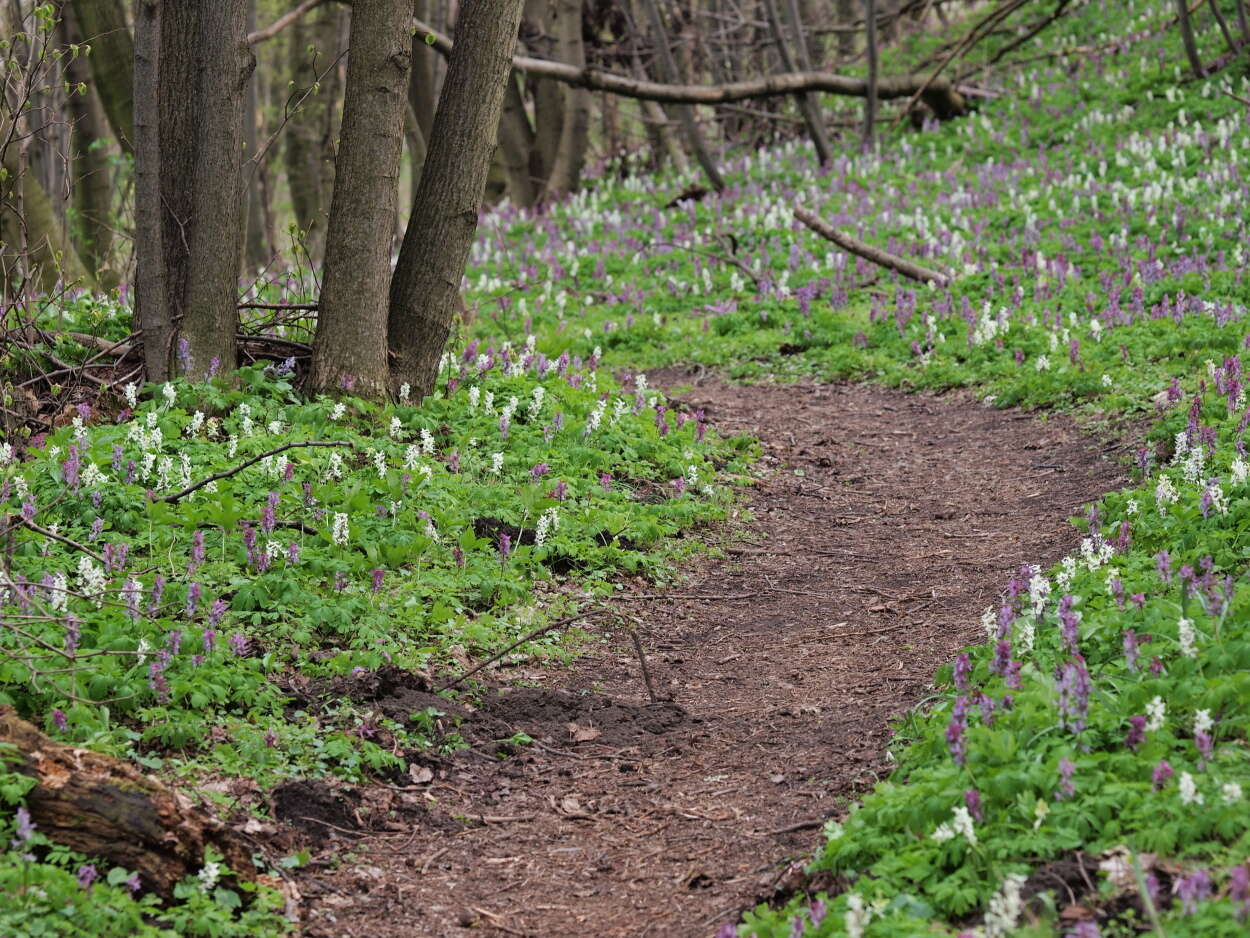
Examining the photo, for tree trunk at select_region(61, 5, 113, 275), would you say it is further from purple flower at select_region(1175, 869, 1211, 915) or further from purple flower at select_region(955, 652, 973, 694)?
purple flower at select_region(1175, 869, 1211, 915)

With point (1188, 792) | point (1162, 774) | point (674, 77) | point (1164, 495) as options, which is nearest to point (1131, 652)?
point (1162, 774)

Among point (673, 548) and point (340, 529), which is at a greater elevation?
point (340, 529)

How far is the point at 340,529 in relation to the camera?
6.24m

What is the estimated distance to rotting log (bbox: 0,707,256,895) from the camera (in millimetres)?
3840

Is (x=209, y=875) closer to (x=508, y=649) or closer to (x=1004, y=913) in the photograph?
(x=508, y=649)

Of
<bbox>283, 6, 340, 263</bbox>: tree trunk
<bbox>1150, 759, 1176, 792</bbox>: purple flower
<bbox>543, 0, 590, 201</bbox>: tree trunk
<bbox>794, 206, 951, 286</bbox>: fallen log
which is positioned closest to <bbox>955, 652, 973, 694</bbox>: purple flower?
<bbox>1150, 759, 1176, 792</bbox>: purple flower

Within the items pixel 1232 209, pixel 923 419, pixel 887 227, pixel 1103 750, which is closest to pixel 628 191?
pixel 887 227

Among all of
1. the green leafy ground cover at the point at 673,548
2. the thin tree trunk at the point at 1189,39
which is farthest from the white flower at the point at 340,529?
the thin tree trunk at the point at 1189,39

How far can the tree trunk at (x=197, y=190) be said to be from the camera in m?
7.82

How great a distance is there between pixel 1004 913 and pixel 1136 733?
3.03 ft

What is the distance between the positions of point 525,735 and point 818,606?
220 cm

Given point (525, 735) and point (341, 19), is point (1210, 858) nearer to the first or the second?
point (525, 735)

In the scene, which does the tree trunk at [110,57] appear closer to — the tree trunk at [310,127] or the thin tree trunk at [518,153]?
the tree trunk at [310,127]

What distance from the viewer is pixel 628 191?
20969mm
